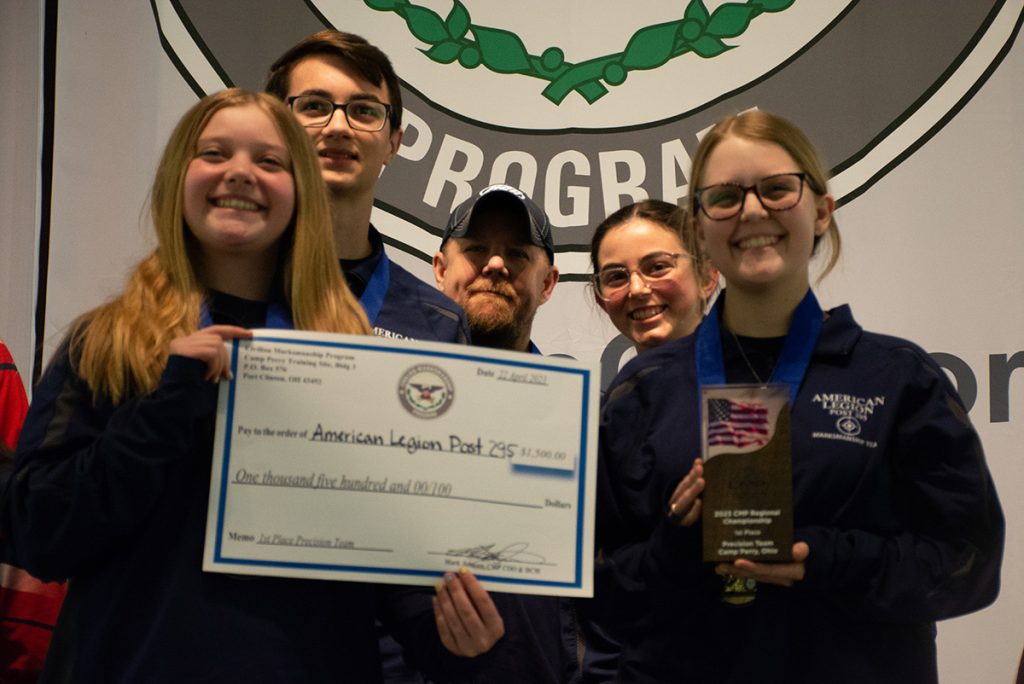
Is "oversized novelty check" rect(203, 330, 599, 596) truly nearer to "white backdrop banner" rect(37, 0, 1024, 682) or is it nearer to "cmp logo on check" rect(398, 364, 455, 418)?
"cmp logo on check" rect(398, 364, 455, 418)

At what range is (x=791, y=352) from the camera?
67.9 inches

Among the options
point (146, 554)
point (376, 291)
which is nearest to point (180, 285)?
point (146, 554)

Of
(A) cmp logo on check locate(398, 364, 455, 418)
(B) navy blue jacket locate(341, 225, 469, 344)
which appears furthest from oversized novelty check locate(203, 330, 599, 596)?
(B) navy blue jacket locate(341, 225, 469, 344)

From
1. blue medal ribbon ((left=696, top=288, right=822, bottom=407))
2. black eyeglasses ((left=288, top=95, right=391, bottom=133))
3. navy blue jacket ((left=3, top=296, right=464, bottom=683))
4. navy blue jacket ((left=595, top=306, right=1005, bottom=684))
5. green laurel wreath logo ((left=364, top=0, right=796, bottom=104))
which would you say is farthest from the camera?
green laurel wreath logo ((left=364, top=0, right=796, bottom=104))

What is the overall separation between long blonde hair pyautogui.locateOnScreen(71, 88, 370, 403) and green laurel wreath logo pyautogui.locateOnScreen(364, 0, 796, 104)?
1832 mm

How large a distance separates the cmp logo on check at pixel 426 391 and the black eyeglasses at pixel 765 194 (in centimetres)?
50

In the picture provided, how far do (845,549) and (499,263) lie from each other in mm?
1398

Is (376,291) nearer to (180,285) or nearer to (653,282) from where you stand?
(180,285)

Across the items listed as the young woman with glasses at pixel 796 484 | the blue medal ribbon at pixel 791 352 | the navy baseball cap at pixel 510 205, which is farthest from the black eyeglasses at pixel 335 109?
the blue medal ribbon at pixel 791 352

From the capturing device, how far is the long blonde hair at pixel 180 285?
1552 mm

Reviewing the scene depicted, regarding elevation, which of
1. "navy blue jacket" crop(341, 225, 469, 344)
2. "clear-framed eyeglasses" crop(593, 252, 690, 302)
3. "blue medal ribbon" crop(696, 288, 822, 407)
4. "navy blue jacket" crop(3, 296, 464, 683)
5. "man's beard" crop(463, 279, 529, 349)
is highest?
"clear-framed eyeglasses" crop(593, 252, 690, 302)

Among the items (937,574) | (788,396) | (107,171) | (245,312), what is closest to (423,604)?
(245,312)

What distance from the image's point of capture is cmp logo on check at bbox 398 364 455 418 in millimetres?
1652

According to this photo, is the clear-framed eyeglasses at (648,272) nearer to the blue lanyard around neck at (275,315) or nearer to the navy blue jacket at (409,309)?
the navy blue jacket at (409,309)
